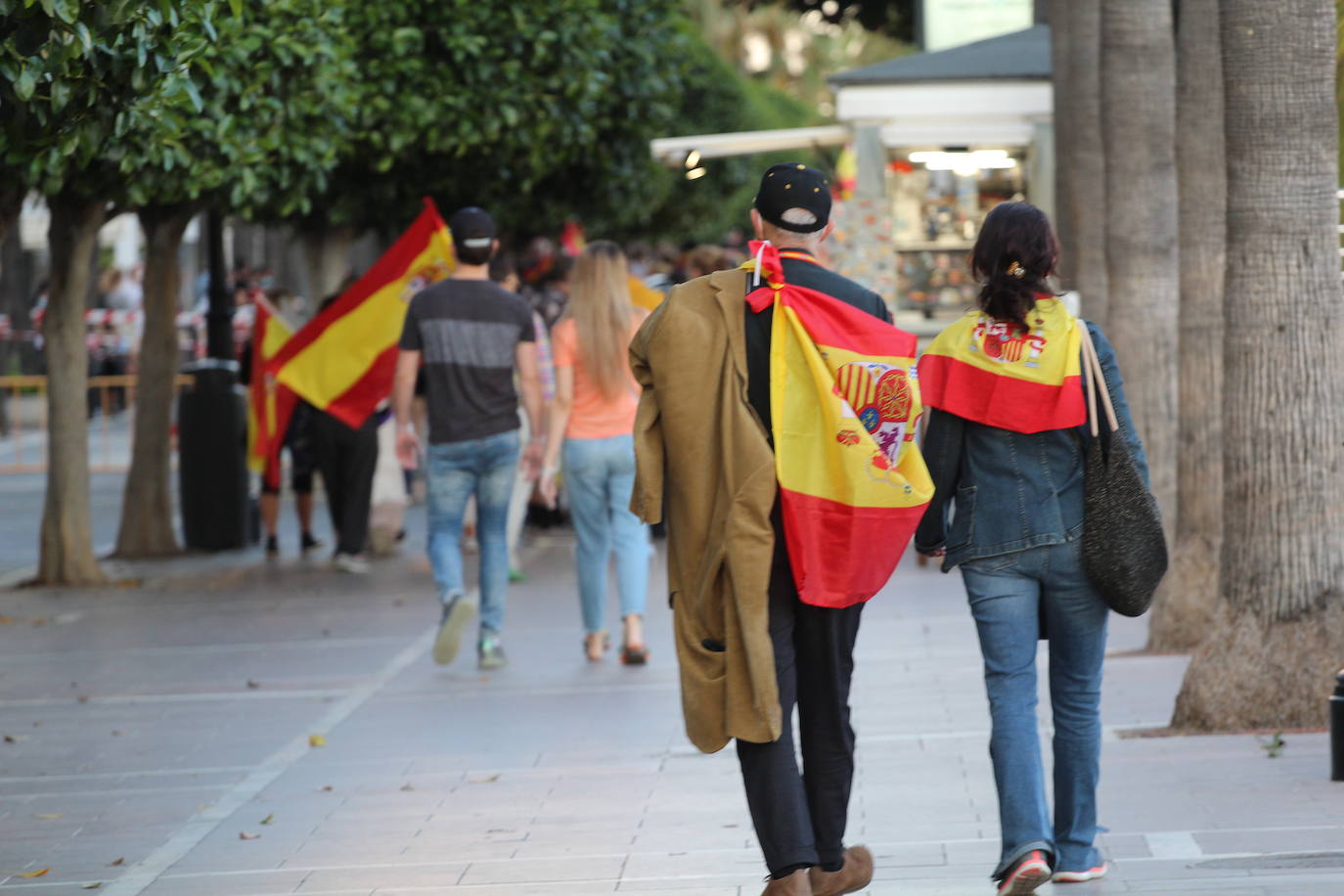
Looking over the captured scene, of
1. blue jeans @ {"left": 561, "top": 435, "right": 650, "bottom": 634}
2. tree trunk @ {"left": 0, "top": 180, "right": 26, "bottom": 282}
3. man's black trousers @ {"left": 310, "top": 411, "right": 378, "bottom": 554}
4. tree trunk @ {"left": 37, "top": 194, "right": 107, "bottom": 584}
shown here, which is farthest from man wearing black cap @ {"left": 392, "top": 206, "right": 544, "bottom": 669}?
man's black trousers @ {"left": 310, "top": 411, "right": 378, "bottom": 554}

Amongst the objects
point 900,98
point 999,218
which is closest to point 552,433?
point 999,218

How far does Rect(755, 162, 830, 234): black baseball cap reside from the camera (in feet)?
16.8

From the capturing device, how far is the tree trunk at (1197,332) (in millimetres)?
9289

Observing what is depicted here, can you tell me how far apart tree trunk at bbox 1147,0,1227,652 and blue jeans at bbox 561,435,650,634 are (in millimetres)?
2374

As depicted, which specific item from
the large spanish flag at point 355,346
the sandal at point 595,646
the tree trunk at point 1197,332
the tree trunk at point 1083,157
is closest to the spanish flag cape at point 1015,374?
the tree trunk at point 1197,332

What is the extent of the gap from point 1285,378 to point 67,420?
8.55m

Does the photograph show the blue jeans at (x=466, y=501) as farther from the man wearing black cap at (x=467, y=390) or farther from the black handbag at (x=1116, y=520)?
the black handbag at (x=1116, y=520)

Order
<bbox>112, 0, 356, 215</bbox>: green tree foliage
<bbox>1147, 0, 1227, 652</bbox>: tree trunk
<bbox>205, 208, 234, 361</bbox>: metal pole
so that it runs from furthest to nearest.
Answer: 1. <bbox>205, 208, 234, 361</bbox>: metal pole
2. <bbox>112, 0, 356, 215</bbox>: green tree foliage
3. <bbox>1147, 0, 1227, 652</bbox>: tree trunk

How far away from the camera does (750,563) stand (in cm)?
485

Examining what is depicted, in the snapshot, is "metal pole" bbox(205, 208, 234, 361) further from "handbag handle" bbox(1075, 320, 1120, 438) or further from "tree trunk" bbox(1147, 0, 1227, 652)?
"handbag handle" bbox(1075, 320, 1120, 438)

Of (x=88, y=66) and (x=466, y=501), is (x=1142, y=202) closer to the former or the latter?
(x=466, y=501)

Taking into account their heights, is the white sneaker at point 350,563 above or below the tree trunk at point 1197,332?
below

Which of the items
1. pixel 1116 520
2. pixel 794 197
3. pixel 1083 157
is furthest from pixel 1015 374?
pixel 1083 157

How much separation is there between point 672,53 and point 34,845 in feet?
40.8
